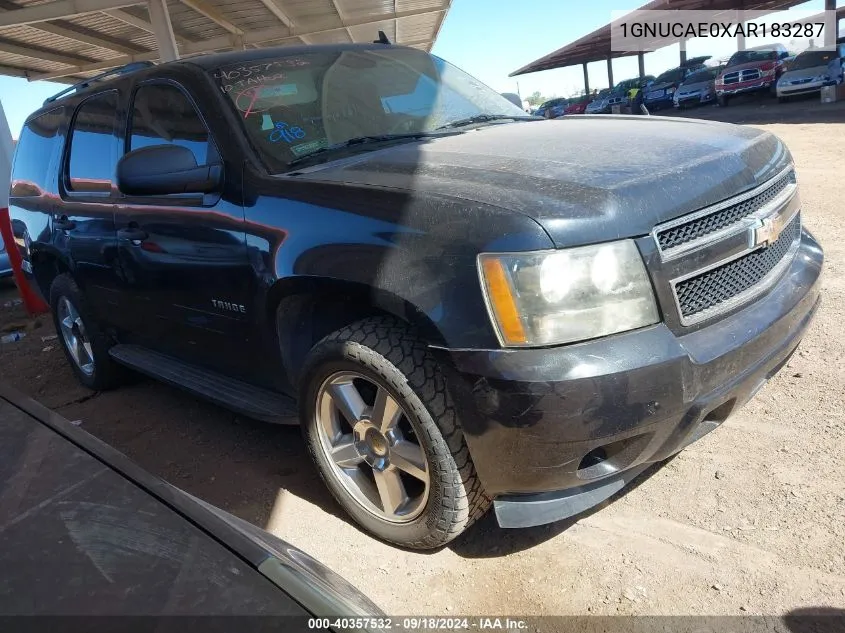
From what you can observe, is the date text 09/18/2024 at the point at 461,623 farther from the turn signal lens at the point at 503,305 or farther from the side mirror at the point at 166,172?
the side mirror at the point at 166,172

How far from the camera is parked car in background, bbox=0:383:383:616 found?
3.59 ft

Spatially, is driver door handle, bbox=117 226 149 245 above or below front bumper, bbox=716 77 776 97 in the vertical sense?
above

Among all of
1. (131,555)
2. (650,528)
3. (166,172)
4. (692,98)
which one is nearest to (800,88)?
(692,98)

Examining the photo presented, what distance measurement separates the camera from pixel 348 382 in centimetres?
244

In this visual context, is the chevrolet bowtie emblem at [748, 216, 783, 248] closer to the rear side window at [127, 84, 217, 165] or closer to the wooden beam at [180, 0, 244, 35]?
the rear side window at [127, 84, 217, 165]

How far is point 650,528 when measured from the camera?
2373 mm

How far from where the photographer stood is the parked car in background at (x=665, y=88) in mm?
26672

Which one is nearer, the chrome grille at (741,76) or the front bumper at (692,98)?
the chrome grille at (741,76)

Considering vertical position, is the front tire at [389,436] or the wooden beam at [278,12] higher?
the wooden beam at [278,12]

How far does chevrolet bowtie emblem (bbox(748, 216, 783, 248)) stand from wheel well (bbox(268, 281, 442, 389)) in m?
1.19

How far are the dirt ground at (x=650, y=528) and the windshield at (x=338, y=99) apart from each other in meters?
1.48

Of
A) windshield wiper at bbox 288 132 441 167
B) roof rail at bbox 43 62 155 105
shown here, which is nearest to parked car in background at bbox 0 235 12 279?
roof rail at bbox 43 62 155 105

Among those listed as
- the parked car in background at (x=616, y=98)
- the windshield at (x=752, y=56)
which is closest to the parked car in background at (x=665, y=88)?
the windshield at (x=752, y=56)

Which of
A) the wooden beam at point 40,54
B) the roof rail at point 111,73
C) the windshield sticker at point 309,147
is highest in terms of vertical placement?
the wooden beam at point 40,54
